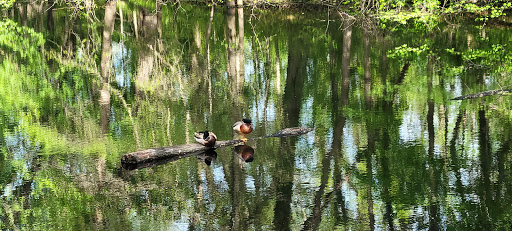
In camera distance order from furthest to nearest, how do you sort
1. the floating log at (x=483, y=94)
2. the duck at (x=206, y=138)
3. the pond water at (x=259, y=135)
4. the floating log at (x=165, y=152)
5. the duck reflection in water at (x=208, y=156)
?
the floating log at (x=483, y=94) → the duck at (x=206, y=138) → the duck reflection in water at (x=208, y=156) → the floating log at (x=165, y=152) → the pond water at (x=259, y=135)

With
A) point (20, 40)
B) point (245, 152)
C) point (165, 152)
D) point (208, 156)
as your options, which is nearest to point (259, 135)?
point (245, 152)

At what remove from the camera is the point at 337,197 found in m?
10.1

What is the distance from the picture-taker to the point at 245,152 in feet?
40.9

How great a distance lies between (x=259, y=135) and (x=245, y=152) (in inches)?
55.1

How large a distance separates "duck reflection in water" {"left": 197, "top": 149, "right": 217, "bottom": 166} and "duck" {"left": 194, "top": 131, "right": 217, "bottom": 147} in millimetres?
176

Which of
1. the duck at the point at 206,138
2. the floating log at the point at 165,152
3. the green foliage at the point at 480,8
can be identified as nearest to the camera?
the floating log at the point at 165,152

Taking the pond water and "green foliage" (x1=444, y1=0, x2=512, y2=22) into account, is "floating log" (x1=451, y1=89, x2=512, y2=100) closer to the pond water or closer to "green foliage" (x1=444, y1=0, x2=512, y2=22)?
the pond water

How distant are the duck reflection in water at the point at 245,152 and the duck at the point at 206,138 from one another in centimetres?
56

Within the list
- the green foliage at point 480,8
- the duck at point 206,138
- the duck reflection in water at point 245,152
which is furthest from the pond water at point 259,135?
the green foliage at point 480,8

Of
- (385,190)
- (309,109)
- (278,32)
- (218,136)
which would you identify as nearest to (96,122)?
Result: (218,136)

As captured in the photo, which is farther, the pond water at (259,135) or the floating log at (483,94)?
the floating log at (483,94)

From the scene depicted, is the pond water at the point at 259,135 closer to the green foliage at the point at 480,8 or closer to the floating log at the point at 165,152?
the floating log at the point at 165,152

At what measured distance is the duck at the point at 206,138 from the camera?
39.5 feet

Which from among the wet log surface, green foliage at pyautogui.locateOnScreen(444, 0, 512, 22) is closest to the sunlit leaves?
the wet log surface
